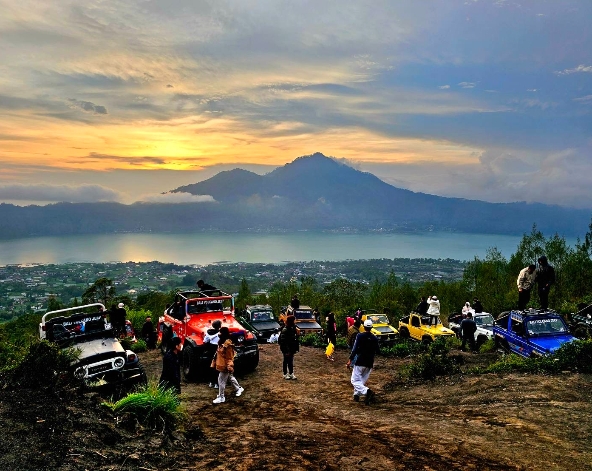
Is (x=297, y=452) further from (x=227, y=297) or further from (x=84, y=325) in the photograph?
(x=227, y=297)

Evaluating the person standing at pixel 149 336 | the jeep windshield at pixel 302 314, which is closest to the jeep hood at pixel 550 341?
the jeep windshield at pixel 302 314

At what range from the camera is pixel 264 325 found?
2056 cm

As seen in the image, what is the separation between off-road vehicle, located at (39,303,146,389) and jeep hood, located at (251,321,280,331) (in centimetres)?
1036

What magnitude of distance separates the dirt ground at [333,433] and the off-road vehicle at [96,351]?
129 centimetres

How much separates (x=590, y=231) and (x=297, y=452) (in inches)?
1376

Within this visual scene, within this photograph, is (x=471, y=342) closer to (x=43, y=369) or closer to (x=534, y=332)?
(x=534, y=332)

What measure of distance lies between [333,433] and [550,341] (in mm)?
8839

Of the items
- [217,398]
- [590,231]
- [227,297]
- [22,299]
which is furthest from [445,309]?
[22,299]

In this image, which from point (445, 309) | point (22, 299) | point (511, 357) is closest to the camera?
point (511, 357)

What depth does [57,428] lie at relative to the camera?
5461mm

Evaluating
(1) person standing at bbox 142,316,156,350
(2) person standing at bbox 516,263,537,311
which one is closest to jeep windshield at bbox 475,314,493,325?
(2) person standing at bbox 516,263,537,311

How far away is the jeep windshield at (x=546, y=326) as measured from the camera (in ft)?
41.9

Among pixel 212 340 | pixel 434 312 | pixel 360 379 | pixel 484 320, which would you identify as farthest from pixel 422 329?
pixel 212 340

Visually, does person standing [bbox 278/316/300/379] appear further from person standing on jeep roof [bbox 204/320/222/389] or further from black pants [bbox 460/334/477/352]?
black pants [bbox 460/334/477/352]
